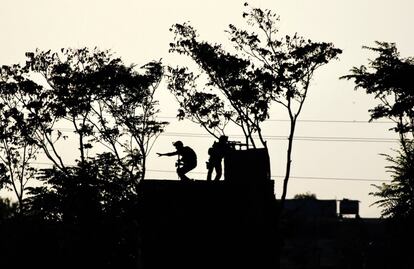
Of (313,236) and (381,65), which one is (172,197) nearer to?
(381,65)

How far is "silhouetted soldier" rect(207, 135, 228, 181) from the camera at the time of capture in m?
28.9

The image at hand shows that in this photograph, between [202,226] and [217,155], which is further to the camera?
[217,155]

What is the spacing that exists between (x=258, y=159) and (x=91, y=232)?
13.1 meters

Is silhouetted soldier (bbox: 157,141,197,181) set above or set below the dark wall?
above

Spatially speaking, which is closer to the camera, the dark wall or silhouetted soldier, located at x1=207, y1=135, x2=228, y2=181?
the dark wall

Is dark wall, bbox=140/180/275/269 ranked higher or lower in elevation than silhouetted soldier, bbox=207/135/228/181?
lower

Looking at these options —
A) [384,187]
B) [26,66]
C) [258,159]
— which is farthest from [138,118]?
[258,159]

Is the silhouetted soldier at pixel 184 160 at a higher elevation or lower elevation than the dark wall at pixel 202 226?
higher

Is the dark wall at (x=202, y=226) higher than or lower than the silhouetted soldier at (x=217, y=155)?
lower

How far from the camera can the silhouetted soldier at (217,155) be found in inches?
1137

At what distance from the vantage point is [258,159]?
28453 millimetres

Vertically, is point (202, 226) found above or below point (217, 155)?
below

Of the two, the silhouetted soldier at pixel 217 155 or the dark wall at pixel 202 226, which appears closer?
the dark wall at pixel 202 226

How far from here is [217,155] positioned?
95.3 feet
